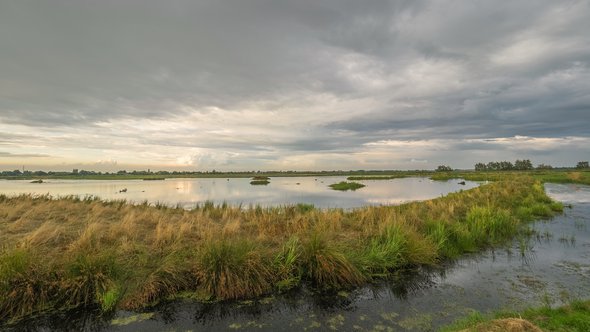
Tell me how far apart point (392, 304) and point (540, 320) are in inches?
122

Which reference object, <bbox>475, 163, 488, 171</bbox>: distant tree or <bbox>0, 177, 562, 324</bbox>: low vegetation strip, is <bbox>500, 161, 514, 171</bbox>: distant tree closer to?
<bbox>475, 163, 488, 171</bbox>: distant tree

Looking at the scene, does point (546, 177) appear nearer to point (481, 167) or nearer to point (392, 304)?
point (392, 304)

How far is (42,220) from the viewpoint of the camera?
47.3 feet

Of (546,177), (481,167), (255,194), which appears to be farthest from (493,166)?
(255,194)

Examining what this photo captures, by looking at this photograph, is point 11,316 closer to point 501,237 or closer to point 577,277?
point 577,277

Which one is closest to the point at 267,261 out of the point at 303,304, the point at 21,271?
the point at 303,304

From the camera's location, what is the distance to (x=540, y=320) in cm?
609

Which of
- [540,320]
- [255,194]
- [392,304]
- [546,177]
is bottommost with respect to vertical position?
[392,304]

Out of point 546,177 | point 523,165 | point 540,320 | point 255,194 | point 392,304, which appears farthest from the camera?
point 523,165

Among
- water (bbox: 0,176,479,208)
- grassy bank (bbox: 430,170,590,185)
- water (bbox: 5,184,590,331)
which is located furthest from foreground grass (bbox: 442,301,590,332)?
grassy bank (bbox: 430,170,590,185)

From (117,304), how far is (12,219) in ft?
36.8

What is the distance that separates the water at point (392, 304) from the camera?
6.90 metres

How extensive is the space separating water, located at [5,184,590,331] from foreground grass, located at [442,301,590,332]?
0.70 m

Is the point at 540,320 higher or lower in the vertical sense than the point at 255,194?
lower
